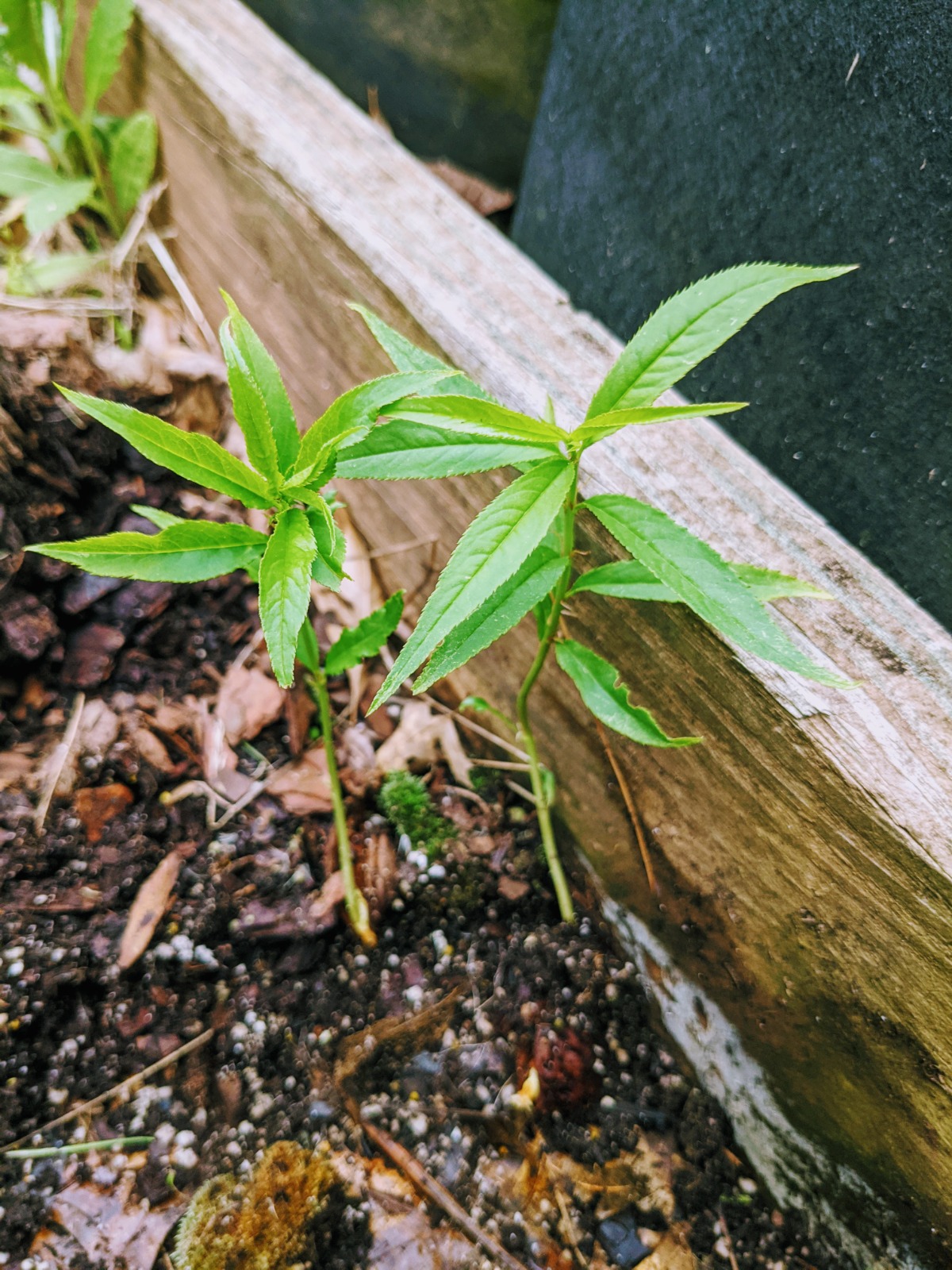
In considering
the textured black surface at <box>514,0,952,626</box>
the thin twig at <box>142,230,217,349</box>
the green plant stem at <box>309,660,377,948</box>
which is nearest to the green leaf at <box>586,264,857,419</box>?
the textured black surface at <box>514,0,952,626</box>

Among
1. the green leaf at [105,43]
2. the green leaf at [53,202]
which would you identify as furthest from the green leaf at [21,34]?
the green leaf at [53,202]

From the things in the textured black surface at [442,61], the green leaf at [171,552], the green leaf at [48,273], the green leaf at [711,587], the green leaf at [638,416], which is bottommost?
the green leaf at [48,273]

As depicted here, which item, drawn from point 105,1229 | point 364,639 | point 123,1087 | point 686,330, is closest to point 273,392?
point 364,639

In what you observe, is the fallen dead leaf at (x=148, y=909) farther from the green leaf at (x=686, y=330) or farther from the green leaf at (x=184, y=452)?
the green leaf at (x=686, y=330)

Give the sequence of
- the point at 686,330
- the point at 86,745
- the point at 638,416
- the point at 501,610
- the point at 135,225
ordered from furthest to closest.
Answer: the point at 135,225 < the point at 86,745 < the point at 501,610 < the point at 686,330 < the point at 638,416

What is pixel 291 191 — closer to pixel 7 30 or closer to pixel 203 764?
pixel 7 30

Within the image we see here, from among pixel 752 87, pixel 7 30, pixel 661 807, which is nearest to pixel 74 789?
pixel 661 807

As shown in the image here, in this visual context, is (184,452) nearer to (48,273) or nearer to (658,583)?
(658,583)
